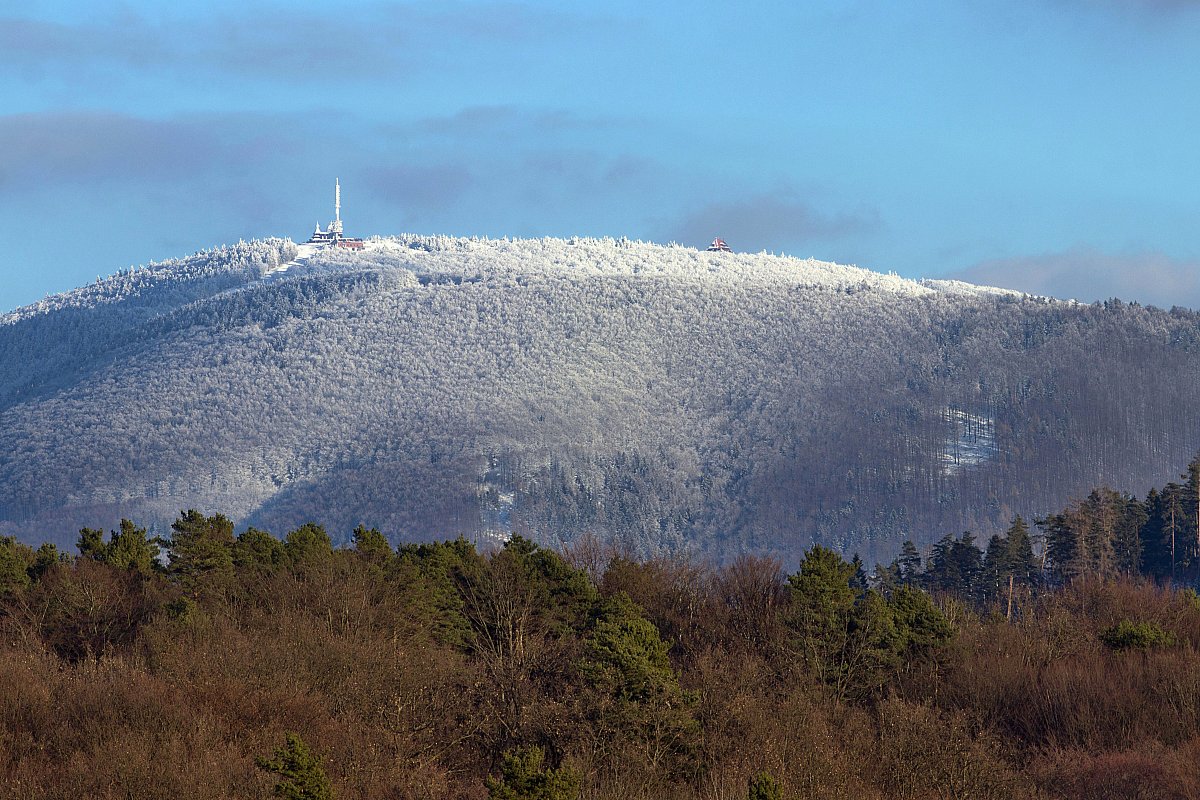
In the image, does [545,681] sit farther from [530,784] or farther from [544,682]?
[530,784]

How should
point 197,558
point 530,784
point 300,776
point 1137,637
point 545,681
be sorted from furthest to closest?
point 197,558, point 1137,637, point 545,681, point 300,776, point 530,784

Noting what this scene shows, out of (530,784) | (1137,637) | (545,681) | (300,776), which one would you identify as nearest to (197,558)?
(545,681)

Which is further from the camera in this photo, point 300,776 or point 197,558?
point 197,558

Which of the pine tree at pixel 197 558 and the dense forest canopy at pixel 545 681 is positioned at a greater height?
the pine tree at pixel 197 558

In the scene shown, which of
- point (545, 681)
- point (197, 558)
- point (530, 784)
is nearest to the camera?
point (530, 784)

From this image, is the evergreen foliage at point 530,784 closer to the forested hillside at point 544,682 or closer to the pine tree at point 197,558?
the forested hillside at point 544,682

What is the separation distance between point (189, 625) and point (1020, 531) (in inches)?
2675

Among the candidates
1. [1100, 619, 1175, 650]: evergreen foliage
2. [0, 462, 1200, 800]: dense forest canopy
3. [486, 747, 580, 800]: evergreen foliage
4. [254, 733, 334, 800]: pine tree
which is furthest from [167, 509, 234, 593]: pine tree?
[1100, 619, 1175, 650]: evergreen foliage

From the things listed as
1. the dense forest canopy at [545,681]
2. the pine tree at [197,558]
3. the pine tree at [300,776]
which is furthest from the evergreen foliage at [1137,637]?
the pine tree at [300,776]

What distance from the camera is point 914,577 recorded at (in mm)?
118125

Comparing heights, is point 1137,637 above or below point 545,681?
above

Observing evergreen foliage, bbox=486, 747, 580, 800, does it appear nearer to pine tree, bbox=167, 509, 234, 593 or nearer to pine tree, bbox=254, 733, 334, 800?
pine tree, bbox=254, 733, 334, 800

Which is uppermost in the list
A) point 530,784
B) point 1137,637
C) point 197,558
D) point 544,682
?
point 197,558

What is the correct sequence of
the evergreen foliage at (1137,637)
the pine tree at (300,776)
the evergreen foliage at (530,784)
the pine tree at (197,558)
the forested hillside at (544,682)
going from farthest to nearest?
1. the pine tree at (197,558)
2. the evergreen foliage at (1137,637)
3. the forested hillside at (544,682)
4. the pine tree at (300,776)
5. the evergreen foliage at (530,784)
